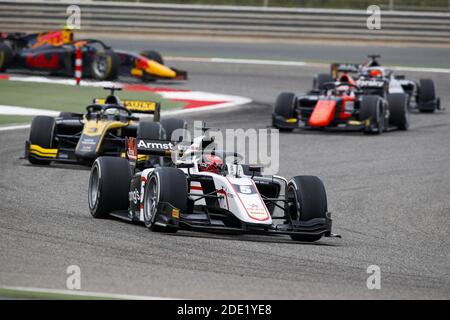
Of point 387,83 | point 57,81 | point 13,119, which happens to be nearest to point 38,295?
point 13,119

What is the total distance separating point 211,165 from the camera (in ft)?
41.8

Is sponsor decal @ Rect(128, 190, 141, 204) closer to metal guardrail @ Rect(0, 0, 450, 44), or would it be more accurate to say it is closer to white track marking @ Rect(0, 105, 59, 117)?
white track marking @ Rect(0, 105, 59, 117)

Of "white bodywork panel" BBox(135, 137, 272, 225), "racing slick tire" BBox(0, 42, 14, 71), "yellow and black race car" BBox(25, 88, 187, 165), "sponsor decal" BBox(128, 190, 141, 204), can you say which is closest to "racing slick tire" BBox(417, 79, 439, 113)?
"racing slick tire" BBox(0, 42, 14, 71)

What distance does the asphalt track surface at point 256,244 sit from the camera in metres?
9.47

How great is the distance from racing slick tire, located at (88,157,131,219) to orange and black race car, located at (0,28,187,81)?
58.8 feet

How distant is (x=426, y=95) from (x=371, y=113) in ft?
16.0

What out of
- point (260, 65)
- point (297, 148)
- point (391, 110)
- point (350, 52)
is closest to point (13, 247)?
point (297, 148)

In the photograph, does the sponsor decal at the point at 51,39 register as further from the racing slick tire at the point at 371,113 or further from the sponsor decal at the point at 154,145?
the sponsor decal at the point at 154,145

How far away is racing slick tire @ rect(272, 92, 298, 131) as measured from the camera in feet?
77.7

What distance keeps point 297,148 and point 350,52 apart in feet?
59.3

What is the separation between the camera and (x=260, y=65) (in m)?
36.4

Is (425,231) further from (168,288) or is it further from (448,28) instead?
(448,28)

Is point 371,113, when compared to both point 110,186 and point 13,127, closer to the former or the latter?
point 13,127

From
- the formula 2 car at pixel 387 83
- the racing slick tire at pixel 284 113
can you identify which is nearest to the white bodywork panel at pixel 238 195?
the racing slick tire at pixel 284 113
